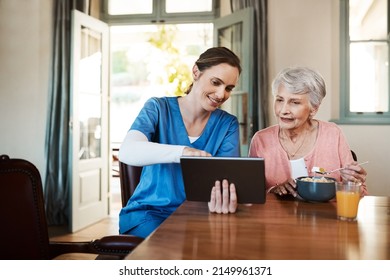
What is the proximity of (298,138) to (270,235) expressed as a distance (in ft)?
2.85

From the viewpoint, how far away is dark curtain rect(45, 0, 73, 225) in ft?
12.5

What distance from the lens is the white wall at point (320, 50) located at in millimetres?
3299

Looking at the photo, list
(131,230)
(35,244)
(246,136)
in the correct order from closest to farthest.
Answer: (35,244)
(131,230)
(246,136)

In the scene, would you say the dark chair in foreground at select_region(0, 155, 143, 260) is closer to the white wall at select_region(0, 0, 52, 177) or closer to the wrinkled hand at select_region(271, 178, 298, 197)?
the wrinkled hand at select_region(271, 178, 298, 197)

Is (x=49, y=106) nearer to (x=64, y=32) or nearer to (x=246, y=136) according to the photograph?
(x=64, y=32)

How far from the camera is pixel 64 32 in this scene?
12.6 feet

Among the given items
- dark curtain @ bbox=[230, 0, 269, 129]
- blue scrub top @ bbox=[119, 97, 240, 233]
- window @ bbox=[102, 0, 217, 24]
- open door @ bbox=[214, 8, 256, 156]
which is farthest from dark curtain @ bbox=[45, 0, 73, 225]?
blue scrub top @ bbox=[119, 97, 240, 233]

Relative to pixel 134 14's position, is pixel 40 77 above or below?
below

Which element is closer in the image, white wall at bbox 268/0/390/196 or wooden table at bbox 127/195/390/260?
wooden table at bbox 127/195/390/260

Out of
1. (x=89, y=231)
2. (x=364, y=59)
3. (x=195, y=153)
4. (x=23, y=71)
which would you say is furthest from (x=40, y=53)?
(x=195, y=153)

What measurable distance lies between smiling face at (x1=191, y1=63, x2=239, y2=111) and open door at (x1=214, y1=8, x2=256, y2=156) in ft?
6.99

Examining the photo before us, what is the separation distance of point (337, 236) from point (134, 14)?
3901 mm

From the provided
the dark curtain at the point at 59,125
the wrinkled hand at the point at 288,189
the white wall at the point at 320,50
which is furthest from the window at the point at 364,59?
the dark curtain at the point at 59,125
